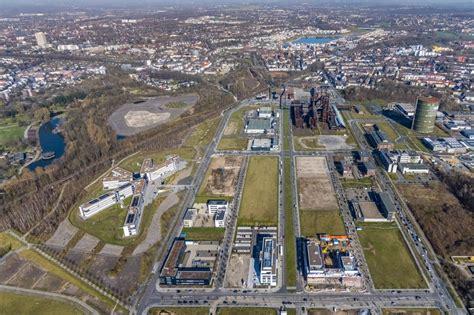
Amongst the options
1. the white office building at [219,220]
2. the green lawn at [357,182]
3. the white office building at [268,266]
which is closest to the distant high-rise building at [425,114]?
the green lawn at [357,182]

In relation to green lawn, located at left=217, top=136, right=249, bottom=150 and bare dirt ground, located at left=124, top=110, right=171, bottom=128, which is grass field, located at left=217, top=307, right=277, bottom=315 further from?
bare dirt ground, located at left=124, top=110, right=171, bottom=128

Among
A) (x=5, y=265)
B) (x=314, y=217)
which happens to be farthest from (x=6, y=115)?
(x=314, y=217)

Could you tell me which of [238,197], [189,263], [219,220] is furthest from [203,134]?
[189,263]

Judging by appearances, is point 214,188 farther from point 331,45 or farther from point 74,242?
point 331,45

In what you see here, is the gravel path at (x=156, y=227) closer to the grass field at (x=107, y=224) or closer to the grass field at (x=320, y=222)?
the grass field at (x=107, y=224)

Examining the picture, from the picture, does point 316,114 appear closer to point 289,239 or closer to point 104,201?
point 289,239
